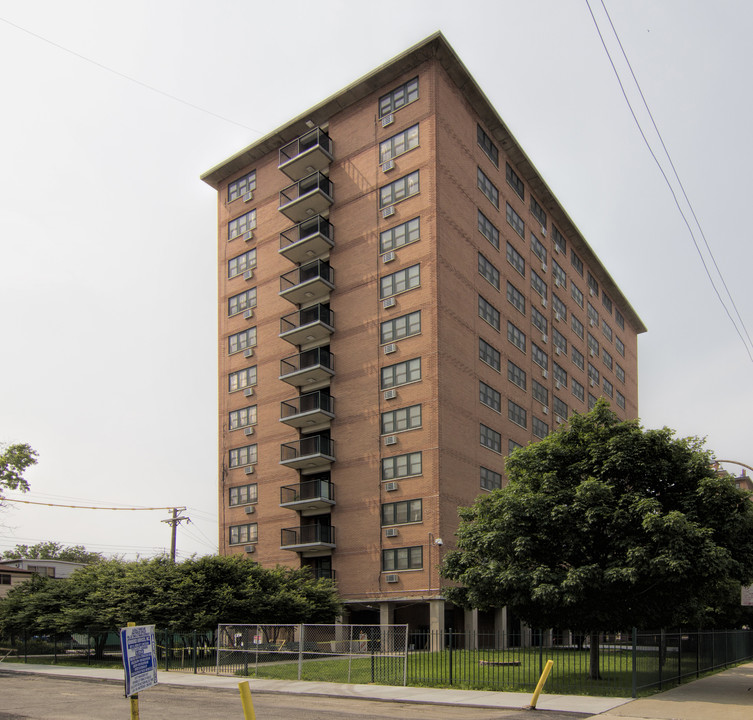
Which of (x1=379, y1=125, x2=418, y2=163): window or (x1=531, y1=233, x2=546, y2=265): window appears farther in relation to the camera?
(x1=531, y1=233, x2=546, y2=265): window

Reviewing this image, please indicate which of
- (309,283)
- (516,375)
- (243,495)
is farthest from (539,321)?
(243,495)

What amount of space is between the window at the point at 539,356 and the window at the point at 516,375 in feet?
8.45

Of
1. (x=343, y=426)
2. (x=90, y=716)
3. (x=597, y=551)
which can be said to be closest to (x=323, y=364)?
(x=343, y=426)

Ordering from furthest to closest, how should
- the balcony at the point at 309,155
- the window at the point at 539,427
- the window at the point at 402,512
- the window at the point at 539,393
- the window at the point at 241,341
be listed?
the window at the point at 539,393, the window at the point at 539,427, the window at the point at 241,341, the balcony at the point at 309,155, the window at the point at 402,512

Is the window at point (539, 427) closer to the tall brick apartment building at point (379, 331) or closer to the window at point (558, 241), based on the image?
the tall brick apartment building at point (379, 331)

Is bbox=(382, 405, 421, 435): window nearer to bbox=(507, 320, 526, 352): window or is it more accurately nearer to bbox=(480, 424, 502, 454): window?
bbox=(480, 424, 502, 454): window

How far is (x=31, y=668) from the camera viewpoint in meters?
32.9

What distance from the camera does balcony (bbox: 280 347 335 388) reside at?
43500 mm

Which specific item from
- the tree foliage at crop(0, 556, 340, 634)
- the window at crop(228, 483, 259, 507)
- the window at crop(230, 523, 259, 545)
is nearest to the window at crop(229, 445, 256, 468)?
the window at crop(228, 483, 259, 507)

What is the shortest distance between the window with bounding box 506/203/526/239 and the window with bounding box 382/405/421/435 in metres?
16.9

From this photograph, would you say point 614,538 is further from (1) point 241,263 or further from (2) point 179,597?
(1) point 241,263

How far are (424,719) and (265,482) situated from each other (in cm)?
3108

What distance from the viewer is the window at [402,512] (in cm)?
3872

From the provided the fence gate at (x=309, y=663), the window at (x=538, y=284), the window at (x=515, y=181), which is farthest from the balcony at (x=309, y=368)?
the window at (x=515, y=181)
